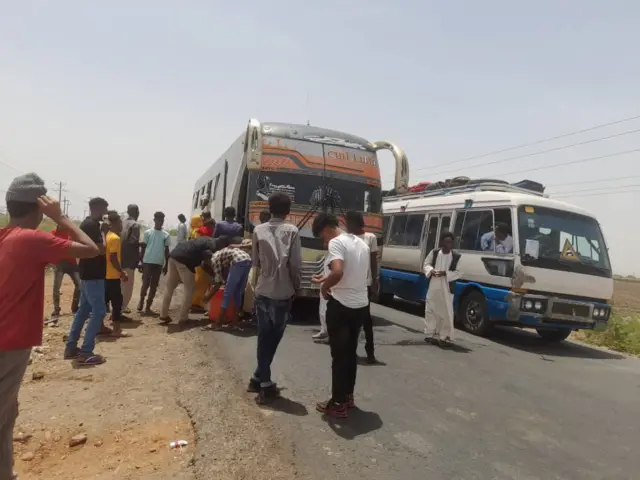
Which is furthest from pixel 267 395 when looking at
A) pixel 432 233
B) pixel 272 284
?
pixel 432 233

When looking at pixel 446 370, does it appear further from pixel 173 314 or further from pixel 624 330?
pixel 624 330

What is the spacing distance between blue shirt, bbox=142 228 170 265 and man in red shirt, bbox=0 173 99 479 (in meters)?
6.07

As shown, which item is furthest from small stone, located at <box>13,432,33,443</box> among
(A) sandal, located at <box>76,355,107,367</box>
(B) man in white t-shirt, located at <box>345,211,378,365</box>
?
(B) man in white t-shirt, located at <box>345,211,378,365</box>

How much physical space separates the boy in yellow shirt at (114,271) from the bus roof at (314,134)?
3198 millimetres

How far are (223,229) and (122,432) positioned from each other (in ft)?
14.1

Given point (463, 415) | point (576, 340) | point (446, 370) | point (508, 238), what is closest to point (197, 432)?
point (463, 415)

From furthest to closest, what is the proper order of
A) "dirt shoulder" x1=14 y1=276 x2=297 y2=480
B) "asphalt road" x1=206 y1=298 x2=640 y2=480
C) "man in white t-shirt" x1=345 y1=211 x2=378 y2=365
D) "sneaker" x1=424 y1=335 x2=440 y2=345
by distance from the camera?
1. "sneaker" x1=424 y1=335 x2=440 y2=345
2. "man in white t-shirt" x1=345 y1=211 x2=378 y2=365
3. "asphalt road" x1=206 y1=298 x2=640 y2=480
4. "dirt shoulder" x1=14 y1=276 x2=297 y2=480

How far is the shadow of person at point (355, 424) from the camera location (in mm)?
3985

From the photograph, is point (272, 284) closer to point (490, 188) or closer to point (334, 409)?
point (334, 409)

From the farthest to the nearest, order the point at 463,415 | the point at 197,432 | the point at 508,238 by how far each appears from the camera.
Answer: the point at 508,238 < the point at 463,415 < the point at 197,432

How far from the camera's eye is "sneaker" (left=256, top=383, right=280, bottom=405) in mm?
4473

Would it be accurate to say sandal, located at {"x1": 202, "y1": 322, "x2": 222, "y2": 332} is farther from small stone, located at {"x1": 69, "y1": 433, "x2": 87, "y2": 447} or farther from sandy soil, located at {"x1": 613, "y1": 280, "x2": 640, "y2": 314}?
sandy soil, located at {"x1": 613, "y1": 280, "x2": 640, "y2": 314}

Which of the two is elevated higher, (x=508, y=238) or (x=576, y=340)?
(x=508, y=238)

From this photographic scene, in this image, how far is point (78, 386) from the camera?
496 centimetres
